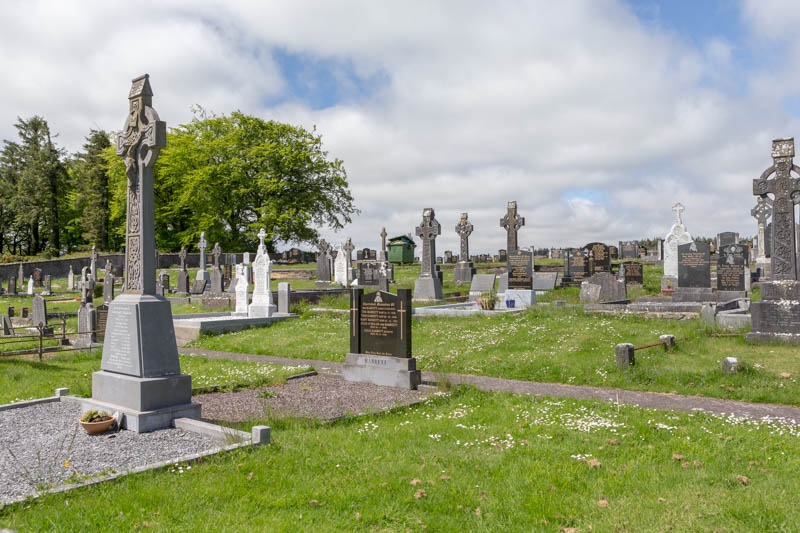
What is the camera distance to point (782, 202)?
1357 cm

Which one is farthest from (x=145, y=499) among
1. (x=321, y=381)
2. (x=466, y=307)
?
(x=466, y=307)

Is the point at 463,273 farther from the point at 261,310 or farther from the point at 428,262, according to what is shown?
the point at 261,310

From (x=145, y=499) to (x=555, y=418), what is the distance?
15.7 feet

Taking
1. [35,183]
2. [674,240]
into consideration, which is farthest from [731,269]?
[35,183]

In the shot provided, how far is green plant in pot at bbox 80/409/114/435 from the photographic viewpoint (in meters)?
7.05

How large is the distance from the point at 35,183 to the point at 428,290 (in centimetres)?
4692

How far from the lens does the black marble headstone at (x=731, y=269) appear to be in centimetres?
2038

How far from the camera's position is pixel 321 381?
10.9 metres

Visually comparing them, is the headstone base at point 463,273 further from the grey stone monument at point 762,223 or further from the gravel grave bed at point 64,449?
the gravel grave bed at point 64,449

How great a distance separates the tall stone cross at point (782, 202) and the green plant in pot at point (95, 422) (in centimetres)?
1330

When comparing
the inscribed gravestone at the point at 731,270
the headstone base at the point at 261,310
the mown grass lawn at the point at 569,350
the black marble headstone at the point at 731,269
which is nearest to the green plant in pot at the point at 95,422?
the mown grass lawn at the point at 569,350

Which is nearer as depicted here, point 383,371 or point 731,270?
point 383,371

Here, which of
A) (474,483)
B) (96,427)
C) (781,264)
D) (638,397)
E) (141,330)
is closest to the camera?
(474,483)

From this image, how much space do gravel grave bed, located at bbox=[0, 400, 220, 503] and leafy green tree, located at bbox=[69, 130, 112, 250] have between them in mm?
50654
